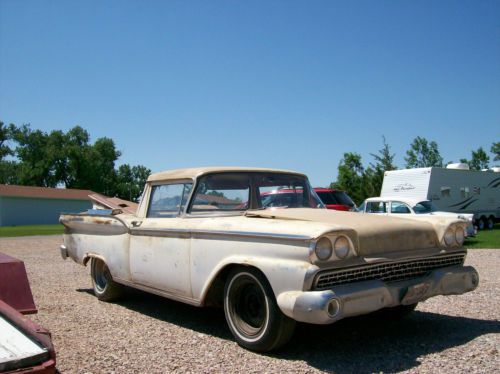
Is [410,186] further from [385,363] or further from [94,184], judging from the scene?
[94,184]

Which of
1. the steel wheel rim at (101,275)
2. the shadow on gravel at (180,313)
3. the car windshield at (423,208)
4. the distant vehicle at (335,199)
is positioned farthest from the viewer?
the car windshield at (423,208)

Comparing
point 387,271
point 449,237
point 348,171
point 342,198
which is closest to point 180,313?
point 387,271

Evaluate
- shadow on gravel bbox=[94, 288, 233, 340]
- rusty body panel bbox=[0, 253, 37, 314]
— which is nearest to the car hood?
shadow on gravel bbox=[94, 288, 233, 340]

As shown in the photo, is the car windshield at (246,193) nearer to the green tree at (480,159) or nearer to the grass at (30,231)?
the grass at (30,231)

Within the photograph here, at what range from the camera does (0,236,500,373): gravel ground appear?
3.62 meters

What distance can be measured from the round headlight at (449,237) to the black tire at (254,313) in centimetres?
179

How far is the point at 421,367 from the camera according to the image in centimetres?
350

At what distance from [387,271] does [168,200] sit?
2493 mm

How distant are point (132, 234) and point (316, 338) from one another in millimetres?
2366

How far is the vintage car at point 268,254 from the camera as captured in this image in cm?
355

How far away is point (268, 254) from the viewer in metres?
3.78

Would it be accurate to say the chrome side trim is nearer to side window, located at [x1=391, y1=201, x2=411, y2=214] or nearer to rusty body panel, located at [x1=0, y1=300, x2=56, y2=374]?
rusty body panel, located at [x1=0, y1=300, x2=56, y2=374]

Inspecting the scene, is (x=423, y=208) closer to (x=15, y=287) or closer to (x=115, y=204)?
(x=115, y=204)

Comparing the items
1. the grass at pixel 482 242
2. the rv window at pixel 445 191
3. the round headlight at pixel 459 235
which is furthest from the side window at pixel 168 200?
the rv window at pixel 445 191
